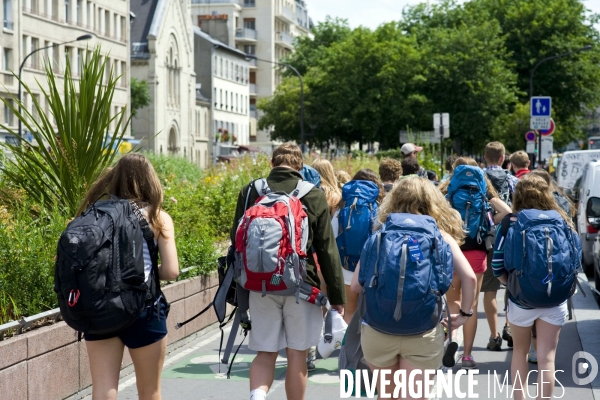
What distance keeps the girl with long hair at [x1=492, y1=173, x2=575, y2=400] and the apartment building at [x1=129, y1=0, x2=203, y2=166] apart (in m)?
68.5

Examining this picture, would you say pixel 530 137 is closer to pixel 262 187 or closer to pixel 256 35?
pixel 262 187

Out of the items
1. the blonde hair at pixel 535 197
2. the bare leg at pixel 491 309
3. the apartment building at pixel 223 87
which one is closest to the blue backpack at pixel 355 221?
the bare leg at pixel 491 309

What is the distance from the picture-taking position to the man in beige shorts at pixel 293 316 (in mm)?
6203

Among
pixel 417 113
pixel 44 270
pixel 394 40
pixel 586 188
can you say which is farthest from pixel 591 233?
pixel 394 40

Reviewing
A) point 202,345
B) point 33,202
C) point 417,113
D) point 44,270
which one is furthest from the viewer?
point 417,113

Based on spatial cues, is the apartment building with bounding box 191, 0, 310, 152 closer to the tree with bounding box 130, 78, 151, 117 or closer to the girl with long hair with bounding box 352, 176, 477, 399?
the tree with bounding box 130, 78, 151, 117

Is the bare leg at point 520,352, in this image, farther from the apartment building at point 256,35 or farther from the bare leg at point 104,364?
the apartment building at point 256,35

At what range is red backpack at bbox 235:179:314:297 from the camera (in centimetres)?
588

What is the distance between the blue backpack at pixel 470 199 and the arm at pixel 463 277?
2732 millimetres

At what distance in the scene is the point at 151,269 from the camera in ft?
17.9

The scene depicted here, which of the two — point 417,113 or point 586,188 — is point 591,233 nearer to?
point 586,188

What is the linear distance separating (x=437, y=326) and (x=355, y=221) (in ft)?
10.4

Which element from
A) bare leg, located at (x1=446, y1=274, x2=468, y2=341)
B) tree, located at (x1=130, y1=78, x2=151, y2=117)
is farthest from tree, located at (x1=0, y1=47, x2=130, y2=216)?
tree, located at (x1=130, y1=78, x2=151, y2=117)

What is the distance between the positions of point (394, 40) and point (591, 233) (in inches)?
1663
